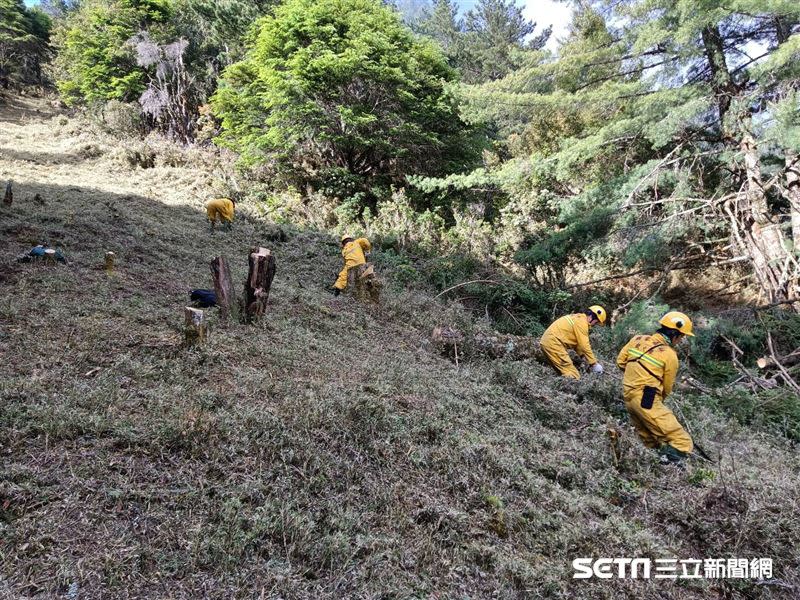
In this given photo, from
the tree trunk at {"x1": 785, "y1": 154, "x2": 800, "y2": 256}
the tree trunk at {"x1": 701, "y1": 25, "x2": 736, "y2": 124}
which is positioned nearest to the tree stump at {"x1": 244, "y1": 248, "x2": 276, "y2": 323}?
the tree trunk at {"x1": 701, "y1": 25, "x2": 736, "y2": 124}

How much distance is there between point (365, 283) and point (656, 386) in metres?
5.02

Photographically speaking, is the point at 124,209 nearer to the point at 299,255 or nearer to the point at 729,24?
the point at 299,255

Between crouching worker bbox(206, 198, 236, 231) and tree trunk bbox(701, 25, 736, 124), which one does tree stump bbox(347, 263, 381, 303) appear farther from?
tree trunk bbox(701, 25, 736, 124)

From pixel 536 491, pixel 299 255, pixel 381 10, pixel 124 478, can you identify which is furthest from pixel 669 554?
Answer: pixel 381 10

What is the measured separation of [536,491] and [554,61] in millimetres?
10110

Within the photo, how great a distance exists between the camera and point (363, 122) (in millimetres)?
13695

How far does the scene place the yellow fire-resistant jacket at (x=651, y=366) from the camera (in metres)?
4.88

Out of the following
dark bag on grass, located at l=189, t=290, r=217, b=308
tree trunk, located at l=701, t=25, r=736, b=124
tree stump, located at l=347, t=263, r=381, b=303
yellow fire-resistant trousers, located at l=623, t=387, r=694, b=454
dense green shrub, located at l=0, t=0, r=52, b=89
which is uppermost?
dense green shrub, located at l=0, t=0, r=52, b=89

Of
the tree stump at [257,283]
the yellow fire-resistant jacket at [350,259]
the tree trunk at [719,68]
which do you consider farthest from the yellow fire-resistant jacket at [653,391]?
the tree trunk at [719,68]

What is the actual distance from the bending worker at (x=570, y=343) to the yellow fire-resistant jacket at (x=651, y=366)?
123 centimetres

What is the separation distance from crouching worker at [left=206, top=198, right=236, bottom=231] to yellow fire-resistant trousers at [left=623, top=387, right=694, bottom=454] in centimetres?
990

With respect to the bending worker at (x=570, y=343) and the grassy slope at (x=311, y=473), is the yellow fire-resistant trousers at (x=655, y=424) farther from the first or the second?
the bending worker at (x=570, y=343)

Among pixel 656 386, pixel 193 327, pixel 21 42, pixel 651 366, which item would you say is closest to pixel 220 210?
pixel 193 327

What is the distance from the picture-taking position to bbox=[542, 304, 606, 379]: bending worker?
6414 millimetres
